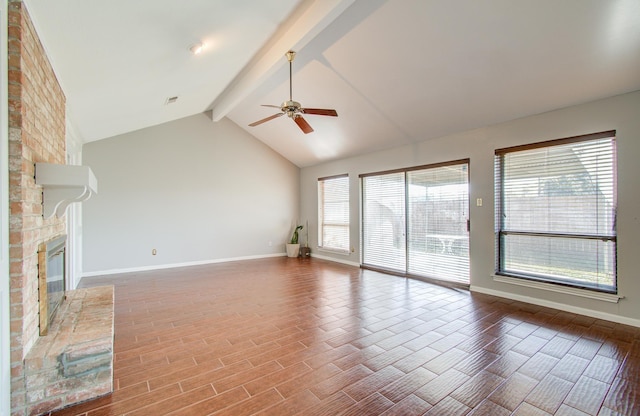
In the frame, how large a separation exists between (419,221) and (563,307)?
2370 mm

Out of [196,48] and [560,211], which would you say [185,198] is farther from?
[560,211]

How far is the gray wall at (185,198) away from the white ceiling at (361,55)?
113 cm

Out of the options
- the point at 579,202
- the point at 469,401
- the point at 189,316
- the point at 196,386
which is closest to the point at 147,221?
the point at 189,316

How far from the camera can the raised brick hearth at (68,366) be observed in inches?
73.5

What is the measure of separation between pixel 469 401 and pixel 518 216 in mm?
3119

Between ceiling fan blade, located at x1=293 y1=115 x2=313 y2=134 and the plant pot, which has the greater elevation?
ceiling fan blade, located at x1=293 y1=115 x2=313 y2=134

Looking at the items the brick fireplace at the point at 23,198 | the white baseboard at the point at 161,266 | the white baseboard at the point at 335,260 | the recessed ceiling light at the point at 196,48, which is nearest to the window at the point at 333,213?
the white baseboard at the point at 335,260

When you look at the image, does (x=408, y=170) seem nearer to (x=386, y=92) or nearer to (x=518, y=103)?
(x=386, y=92)

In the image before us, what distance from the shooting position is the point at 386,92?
14.3ft

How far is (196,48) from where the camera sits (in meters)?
3.18

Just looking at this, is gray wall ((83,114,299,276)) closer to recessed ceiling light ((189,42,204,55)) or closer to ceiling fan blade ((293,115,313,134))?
recessed ceiling light ((189,42,204,55))

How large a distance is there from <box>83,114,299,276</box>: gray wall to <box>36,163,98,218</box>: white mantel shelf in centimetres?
410

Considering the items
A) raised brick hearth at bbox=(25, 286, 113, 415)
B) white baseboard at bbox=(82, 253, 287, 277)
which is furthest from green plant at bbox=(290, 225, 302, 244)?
raised brick hearth at bbox=(25, 286, 113, 415)

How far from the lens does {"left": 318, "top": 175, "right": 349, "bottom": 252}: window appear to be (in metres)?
7.18
